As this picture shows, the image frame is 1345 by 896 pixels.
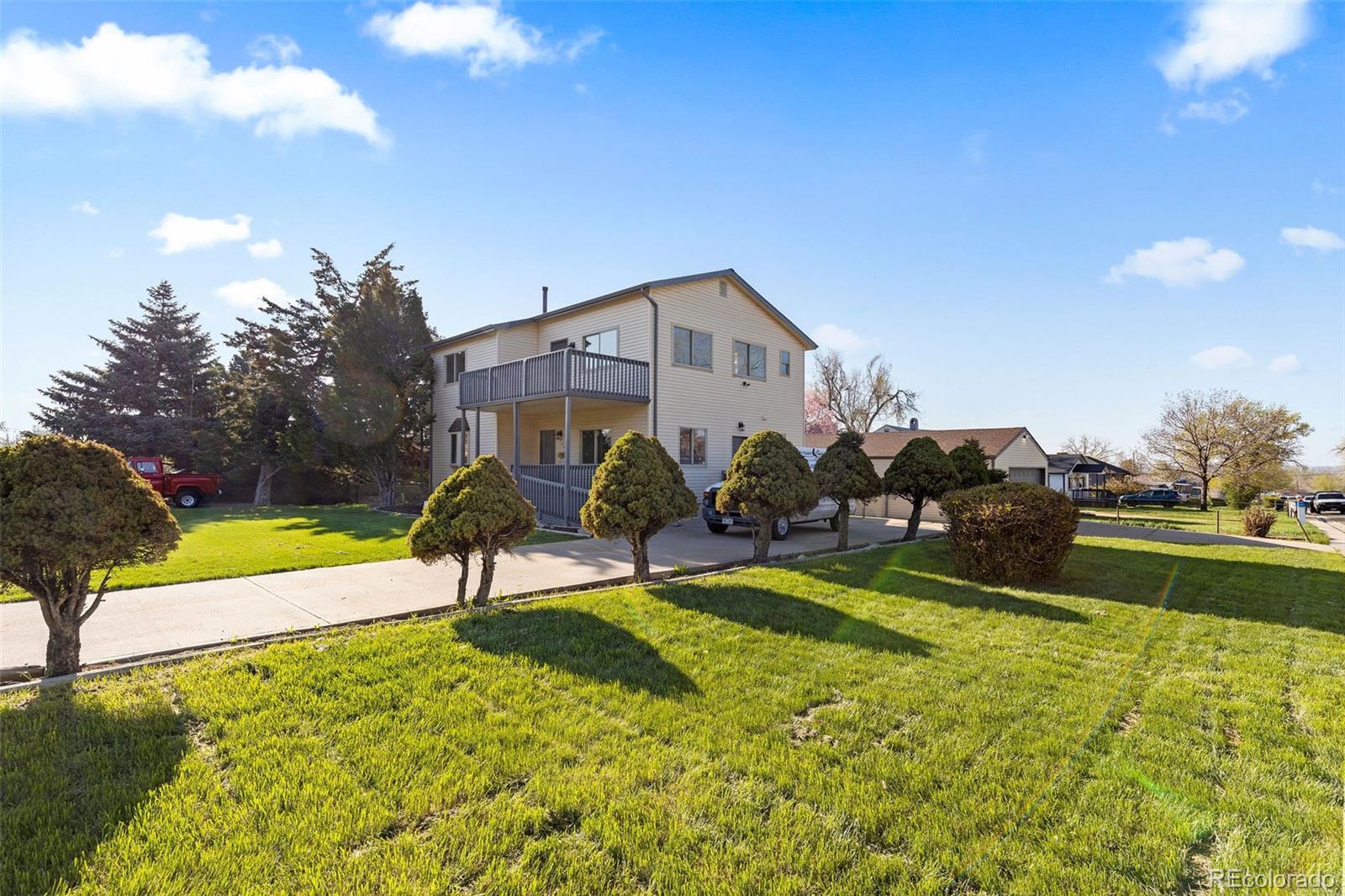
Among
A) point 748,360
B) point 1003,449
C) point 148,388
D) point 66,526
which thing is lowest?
point 66,526

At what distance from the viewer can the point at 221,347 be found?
3133 cm

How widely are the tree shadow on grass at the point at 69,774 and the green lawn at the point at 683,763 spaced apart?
0.01m

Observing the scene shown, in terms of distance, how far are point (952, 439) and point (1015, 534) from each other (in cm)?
2556

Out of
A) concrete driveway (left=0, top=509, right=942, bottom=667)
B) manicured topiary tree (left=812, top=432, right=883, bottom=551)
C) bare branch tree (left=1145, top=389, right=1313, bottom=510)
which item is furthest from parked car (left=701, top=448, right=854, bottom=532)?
bare branch tree (left=1145, top=389, right=1313, bottom=510)

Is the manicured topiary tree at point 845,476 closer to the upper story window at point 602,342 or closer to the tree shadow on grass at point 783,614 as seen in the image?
the tree shadow on grass at point 783,614

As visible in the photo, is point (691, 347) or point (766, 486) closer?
point (766, 486)

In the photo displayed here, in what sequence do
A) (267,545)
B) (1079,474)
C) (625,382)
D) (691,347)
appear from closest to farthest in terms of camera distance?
(267,545) → (625,382) → (691,347) → (1079,474)

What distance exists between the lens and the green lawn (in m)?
2.22

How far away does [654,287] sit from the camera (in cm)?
1628

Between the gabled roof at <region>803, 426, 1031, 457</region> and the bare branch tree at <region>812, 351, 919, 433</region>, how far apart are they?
22.2 feet

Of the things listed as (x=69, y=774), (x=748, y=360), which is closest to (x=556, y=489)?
(x=748, y=360)

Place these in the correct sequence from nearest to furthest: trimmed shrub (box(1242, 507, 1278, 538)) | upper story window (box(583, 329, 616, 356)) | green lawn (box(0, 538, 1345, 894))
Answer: green lawn (box(0, 538, 1345, 894)) < trimmed shrub (box(1242, 507, 1278, 538)) < upper story window (box(583, 329, 616, 356))

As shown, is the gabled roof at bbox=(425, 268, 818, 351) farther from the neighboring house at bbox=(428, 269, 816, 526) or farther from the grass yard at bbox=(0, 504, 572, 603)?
the grass yard at bbox=(0, 504, 572, 603)

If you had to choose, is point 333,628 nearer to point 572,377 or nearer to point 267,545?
point 267,545
